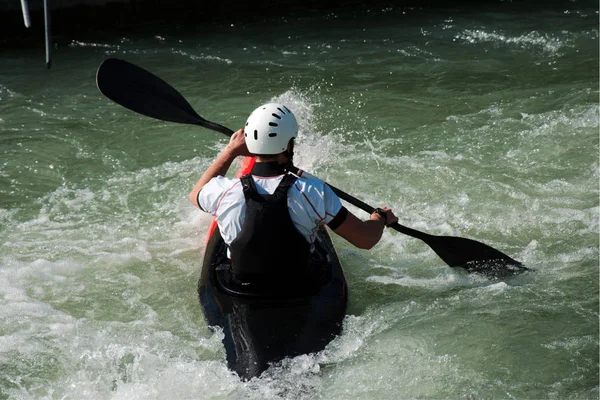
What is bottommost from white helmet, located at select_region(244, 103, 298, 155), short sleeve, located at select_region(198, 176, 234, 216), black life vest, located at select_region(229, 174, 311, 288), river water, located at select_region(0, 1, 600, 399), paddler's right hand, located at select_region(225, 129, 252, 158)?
river water, located at select_region(0, 1, 600, 399)

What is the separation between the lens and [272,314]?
12.5ft

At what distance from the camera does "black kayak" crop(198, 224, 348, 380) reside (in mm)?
3631

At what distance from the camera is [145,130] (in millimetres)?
7477

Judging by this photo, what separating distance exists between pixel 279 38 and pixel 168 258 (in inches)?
220

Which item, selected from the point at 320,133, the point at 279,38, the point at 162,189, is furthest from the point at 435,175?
the point at 279,38

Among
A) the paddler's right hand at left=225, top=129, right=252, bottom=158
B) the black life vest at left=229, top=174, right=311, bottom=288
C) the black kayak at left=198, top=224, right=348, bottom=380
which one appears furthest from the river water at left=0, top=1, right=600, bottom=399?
the paddler's right hand at left=225, top=129, right=252, bottom=158

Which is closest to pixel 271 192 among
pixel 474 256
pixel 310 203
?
pixel 310 203

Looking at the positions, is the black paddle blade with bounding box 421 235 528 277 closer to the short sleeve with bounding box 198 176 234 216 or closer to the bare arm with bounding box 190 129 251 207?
the bare arm with bounding box 190 129 251 207

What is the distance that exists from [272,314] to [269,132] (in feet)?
3.00

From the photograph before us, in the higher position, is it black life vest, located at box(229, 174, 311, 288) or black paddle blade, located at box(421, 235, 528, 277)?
black life vest, located at box(229, 174, 311, 288)

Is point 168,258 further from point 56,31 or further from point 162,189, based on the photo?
point 56,31

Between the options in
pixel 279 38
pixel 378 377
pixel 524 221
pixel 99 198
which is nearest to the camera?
pixel 378 377

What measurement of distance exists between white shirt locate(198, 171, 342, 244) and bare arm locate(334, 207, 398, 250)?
115 millimetres

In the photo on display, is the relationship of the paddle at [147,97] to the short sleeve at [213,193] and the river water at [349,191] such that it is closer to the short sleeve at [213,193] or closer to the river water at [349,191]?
the river water at [349,191]
